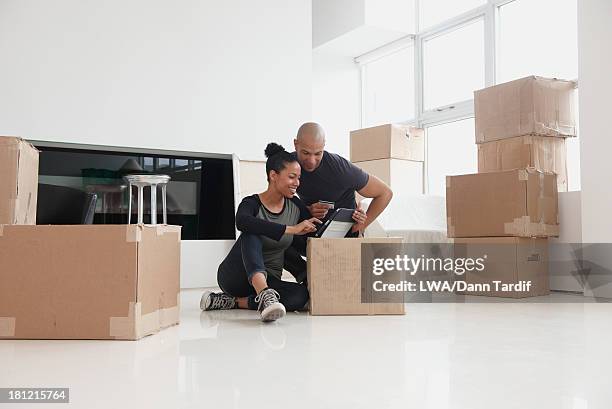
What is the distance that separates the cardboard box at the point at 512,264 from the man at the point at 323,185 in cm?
97

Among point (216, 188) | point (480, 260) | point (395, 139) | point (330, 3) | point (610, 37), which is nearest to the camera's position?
point (610, 37)

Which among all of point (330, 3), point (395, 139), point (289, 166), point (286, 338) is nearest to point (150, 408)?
point (286, 338)

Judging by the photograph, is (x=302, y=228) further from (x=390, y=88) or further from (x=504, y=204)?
(x=390, y=88)

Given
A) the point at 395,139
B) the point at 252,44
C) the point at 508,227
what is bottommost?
the point at 508,227

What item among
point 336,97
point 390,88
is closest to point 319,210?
point 390,88

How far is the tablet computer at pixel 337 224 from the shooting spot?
2.76 meters

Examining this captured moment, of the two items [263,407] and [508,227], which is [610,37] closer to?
[508,227]

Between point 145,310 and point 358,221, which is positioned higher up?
point 358,221

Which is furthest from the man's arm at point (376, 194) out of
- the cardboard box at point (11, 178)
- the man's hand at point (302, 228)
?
the cardboard box at point (11, 178)

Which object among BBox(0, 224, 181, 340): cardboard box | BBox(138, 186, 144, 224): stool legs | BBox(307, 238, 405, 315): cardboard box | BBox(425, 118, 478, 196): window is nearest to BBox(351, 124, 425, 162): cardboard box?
BBox(425, 118, 478, 196): window

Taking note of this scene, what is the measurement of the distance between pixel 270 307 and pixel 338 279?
0.44m

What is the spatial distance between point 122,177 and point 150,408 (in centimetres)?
298

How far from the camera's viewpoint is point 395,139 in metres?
5.16

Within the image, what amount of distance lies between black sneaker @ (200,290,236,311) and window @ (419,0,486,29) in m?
3.66
